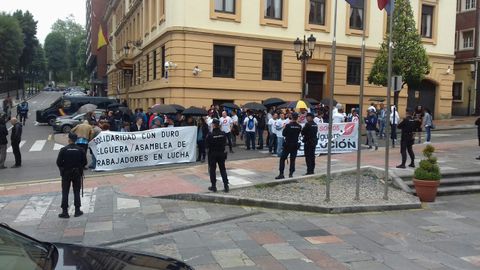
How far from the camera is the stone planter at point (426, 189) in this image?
11178 mm

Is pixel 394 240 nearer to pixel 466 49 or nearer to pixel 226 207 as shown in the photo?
pixel 226 207

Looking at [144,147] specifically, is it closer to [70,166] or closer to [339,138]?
[70,166]

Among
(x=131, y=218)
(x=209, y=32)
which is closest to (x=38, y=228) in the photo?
(x=131, y=218)

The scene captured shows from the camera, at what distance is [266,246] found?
772 centimetres

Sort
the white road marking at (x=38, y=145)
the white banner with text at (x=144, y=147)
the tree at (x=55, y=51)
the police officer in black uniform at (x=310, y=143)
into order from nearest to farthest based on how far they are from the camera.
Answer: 1. the police officer in black uniform at (x=310, y=143)
2. the white banner with text at (x=144, y=147)
3. the white road marking at (x=38, y=145)
4. the tree at (x=55, y=51)

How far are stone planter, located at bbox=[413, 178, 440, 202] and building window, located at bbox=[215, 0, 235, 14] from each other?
18962 millimetres

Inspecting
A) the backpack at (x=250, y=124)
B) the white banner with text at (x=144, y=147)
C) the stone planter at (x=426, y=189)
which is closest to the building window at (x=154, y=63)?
the backpack at (x=250, y=124)

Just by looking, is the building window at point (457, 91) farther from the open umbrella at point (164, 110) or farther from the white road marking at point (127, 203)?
the white road marking at point (127, 203)

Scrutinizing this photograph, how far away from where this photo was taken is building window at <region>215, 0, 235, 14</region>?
2767 centimetres

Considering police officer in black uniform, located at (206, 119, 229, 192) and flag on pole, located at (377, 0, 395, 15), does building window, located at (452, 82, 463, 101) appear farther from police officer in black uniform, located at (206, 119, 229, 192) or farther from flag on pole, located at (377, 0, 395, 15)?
police officer in black uniform, located at (206, 119, 229, 192)

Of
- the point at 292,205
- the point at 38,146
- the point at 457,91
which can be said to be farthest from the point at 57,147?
the point at 457,91

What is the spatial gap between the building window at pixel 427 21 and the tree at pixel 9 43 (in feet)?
184

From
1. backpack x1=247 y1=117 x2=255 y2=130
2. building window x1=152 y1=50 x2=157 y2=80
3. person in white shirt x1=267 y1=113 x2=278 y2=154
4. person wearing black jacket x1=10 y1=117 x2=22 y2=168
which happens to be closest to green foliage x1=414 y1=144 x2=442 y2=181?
person in white shirt x1=267 y1=113 x2=278 y2=154

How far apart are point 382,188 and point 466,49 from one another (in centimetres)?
3427
